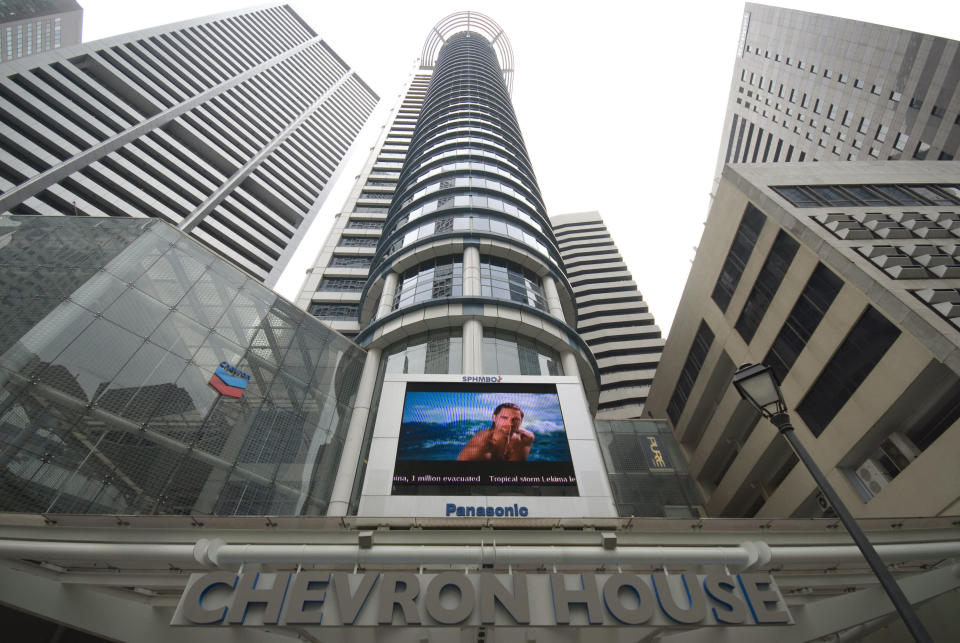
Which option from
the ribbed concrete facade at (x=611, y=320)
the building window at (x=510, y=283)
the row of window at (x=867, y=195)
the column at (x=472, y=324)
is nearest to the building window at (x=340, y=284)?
the column at (x=472, y=324)

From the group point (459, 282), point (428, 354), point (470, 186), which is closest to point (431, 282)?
point (459, 282)

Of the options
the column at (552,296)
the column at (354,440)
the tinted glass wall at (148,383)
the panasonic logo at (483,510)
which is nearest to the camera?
the tinted glass wall at (148,383)

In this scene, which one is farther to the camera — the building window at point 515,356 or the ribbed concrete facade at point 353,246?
the ribbed concrete facade at point 353,246

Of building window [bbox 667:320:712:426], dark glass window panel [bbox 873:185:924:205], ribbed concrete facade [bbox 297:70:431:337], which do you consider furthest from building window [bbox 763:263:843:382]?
ribbed concrete facade [bbox 297:70:431:337]

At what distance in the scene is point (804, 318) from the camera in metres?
17.8

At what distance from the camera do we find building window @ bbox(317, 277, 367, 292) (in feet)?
117

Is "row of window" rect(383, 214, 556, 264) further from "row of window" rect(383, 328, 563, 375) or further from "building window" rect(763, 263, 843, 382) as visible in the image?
"building window" rect(763, 263, 843, 382)

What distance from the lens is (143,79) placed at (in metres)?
55.6

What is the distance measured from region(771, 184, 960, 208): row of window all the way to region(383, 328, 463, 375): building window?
674 inches

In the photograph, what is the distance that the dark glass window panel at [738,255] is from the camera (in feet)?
69.8

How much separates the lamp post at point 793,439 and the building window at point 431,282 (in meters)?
15.2

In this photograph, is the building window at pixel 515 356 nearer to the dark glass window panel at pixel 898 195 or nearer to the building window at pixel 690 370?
the building window at pixel 690 370

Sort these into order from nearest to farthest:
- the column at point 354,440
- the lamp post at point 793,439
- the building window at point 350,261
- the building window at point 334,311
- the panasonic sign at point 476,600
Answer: the lamp post at point 793,439 → the panasonic sign at point 476,600 → the column at point 354,440 → the building window at point 334,311 → the building window at point 350,261

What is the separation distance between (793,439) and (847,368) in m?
13.2
